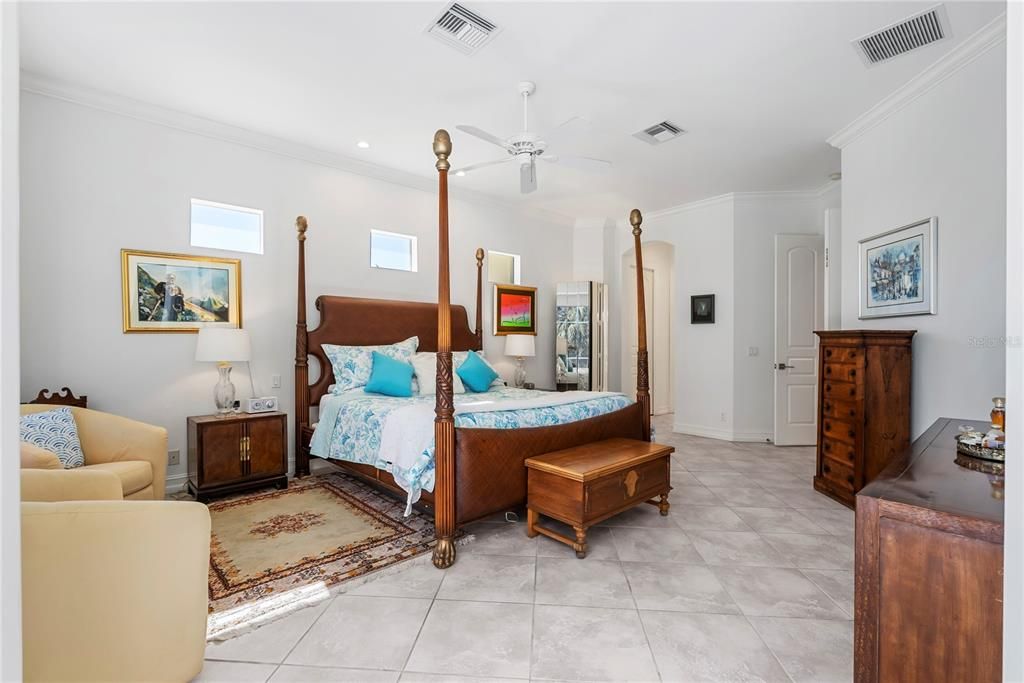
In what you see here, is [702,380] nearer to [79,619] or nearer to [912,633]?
[912,633]

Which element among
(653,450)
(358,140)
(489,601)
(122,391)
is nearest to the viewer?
(489,601)

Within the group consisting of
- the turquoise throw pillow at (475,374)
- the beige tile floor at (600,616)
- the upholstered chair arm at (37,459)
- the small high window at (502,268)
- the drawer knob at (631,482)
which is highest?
the small high window at (502,268)

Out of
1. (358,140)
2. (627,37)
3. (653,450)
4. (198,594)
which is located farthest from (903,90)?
(198,594)

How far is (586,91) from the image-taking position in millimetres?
3092

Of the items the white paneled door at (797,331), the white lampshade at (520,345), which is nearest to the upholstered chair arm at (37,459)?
the white lampshade at (520,345)

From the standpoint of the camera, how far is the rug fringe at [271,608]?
6.12ft

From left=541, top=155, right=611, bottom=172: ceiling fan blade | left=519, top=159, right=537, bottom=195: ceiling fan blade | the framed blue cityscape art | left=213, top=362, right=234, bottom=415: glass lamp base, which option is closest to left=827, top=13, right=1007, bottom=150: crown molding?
the framed blue cityscape art

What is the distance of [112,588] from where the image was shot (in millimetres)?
1350

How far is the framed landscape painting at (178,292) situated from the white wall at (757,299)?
5.17 meters

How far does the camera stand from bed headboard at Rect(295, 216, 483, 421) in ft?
13.0

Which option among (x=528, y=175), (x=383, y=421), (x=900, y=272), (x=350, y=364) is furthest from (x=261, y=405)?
(x=900, y=272)

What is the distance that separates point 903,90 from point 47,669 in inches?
198

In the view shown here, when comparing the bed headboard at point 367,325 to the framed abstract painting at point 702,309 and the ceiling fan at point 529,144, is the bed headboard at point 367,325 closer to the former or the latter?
the ceiling fan at point 529,144

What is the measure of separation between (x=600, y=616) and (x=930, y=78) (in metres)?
3.74
